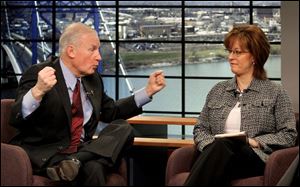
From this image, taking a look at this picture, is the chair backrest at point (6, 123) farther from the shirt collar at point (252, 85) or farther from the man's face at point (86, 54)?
the shirt collar at point (252, 85)

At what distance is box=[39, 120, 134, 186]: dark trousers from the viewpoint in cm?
255

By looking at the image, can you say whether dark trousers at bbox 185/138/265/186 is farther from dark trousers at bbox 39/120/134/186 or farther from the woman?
dark trousers at bbox 39/120/134/186

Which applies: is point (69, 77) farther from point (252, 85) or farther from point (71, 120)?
point (252, 85)

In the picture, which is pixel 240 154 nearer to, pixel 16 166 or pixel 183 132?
pixel 16 166

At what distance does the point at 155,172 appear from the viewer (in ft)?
12.9

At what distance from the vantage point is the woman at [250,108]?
2.88 metres

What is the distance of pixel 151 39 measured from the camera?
601cm

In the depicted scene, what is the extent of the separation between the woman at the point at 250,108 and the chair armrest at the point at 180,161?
69 mm

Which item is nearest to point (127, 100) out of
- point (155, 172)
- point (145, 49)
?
point (155, 172)

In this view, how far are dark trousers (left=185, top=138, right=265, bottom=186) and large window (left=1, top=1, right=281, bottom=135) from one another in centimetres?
283

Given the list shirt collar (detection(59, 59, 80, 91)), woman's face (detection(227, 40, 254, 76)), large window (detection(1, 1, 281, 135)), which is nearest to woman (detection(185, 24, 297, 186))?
woman's face (detection(227, 40, 254, 76))

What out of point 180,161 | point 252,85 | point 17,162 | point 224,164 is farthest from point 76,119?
point 252,85

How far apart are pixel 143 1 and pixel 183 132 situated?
1484 mm

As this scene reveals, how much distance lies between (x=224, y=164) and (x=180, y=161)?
532 mm
